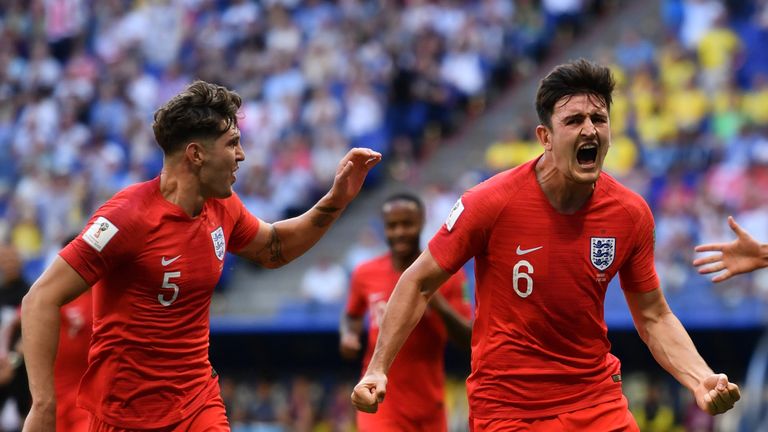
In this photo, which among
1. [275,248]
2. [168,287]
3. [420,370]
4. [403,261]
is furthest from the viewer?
[403,261]

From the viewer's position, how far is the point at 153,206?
6.12 meters

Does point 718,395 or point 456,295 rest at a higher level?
point 456,295

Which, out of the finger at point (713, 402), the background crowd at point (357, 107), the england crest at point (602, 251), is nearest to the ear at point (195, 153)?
the england crest at point (602, 251)

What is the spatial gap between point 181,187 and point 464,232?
4.76 ft

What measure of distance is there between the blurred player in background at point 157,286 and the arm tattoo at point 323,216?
0.65 meters

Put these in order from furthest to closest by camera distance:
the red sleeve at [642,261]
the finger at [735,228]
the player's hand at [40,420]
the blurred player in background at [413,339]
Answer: the blurred player in background at [413,339]
the finger at [735,228]
the red sleeve at [642,261]
the player's hand at [40,420]

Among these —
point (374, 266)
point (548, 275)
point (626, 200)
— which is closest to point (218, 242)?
point (548, 275)

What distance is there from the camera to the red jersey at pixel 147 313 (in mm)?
6031

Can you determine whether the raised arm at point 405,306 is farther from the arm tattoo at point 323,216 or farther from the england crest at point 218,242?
the arm tattoo at point 323,216

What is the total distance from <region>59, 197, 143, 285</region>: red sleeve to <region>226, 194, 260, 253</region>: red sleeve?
2.39ft

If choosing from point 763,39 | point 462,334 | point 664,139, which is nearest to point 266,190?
point 664,139

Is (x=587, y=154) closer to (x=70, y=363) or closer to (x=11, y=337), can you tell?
(x=70, y=363)

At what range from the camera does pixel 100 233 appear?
19.4 feet

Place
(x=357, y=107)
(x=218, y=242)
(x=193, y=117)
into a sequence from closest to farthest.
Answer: (x=193, y=117), (x=218, y=242), (x=357, y=107)
